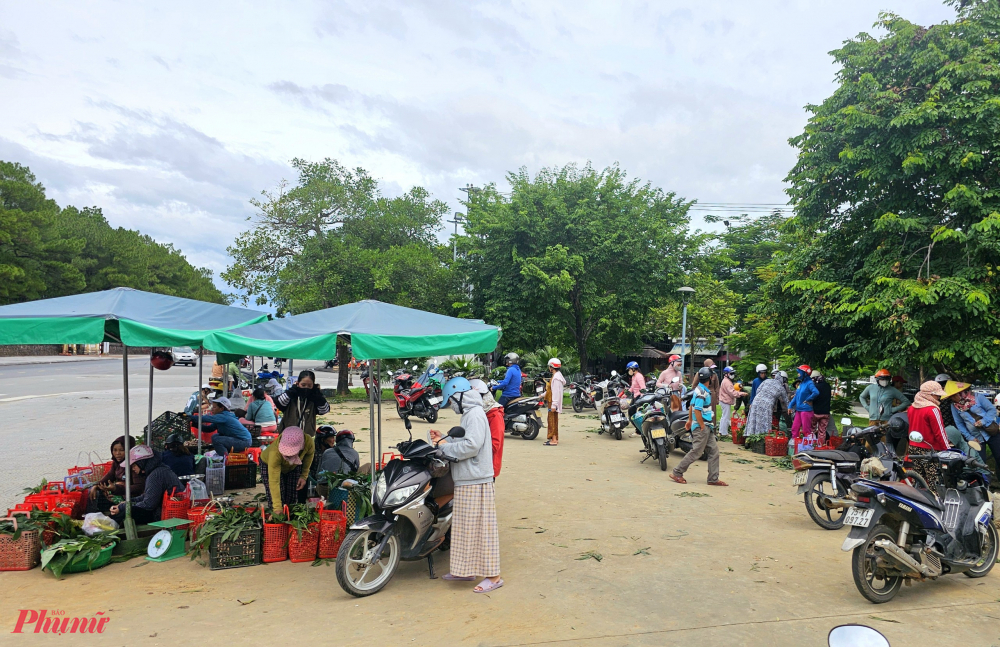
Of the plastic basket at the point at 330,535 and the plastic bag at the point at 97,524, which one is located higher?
the plastic bag at the point at 97,524

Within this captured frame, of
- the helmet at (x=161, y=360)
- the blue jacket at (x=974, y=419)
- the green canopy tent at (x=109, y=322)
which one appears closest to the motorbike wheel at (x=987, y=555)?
the blue jacket at (x=974, y=419)

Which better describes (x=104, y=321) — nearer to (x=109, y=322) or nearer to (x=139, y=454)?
(x=109, y=322)

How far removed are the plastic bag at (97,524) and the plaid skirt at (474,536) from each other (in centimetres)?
317

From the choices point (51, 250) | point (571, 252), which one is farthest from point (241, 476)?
point (51, 250)

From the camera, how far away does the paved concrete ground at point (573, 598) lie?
4117 mm

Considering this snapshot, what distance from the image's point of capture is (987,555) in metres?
5.34

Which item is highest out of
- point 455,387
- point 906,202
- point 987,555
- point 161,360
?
point 906,202

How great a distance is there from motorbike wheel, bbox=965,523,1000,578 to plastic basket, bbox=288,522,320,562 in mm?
5550

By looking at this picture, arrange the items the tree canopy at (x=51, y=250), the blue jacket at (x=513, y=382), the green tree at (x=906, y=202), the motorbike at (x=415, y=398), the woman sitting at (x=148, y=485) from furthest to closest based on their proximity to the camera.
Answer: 1. the tree canopy at (x=51, y=250)
2. the motorbike at (x=415, y=398)
3. the blue jacket at (x=513, y=382)
4. the green tree at (x=906, y=202)
5. the woman sitting at (x=148, y=485)

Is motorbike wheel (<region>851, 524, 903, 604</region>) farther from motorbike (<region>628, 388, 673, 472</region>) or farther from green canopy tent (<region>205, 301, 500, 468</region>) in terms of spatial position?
motorbike (<region>628, 388, 673, 472</region>)

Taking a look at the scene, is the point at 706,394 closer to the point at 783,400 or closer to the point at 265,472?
the point at 783,400

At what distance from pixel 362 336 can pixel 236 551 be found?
2167 millimetres

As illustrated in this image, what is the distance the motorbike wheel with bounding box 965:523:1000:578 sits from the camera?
5.26 m

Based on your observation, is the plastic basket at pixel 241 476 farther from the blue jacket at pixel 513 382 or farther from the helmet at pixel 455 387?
the blue jacket at pixel 513 382
